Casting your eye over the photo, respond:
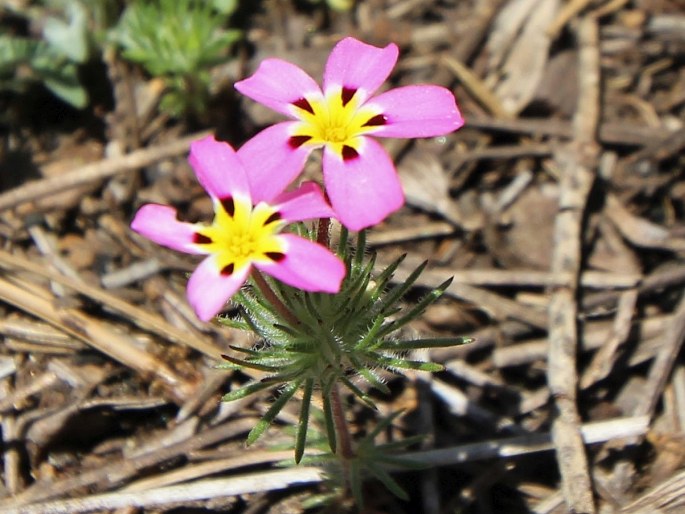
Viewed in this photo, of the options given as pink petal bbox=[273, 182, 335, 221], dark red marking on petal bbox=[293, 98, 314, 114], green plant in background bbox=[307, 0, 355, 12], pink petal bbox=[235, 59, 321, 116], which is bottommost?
pink petal bbox=[273, 182, 335, 221]

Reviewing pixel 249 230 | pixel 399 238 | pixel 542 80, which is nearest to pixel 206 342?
pixel 399 238

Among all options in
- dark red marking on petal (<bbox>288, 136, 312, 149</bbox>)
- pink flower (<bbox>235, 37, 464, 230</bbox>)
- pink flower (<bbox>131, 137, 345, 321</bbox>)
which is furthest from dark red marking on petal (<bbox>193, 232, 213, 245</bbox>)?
Answer: dark red marking on petal (<bbox>288, 136, 312, 149</bbox>)

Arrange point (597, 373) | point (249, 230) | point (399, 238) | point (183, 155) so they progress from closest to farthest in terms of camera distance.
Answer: point (249, 230), point (597, 373), point (399, 238), point (183, 155)

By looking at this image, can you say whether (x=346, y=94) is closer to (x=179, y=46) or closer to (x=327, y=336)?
(x=327, y=336)

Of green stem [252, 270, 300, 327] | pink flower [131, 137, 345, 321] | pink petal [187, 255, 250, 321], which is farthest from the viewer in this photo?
green stem [252, 270, 300, 327]

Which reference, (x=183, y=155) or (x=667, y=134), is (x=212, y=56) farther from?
(x=667, y=134)

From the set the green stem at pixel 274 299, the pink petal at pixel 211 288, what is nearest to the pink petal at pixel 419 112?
the green stem at pixel 274 299

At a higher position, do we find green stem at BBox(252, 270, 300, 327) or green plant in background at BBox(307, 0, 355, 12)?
green plant in background at BBox(307, 0, 355, 12)

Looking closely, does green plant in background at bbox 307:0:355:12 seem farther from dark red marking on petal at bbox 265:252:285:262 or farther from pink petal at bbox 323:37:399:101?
dark red marking on petal at bbox 265:252:285:262
